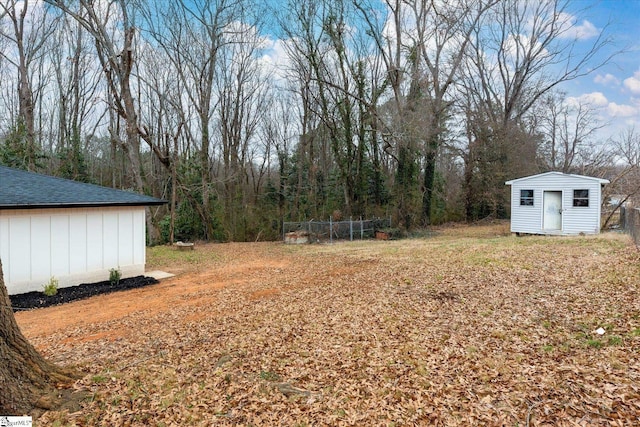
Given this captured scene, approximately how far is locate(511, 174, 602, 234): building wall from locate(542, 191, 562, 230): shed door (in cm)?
13

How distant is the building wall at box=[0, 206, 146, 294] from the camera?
6797mm

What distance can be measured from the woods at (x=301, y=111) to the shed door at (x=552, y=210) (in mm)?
3930

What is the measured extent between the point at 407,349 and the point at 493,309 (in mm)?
1954

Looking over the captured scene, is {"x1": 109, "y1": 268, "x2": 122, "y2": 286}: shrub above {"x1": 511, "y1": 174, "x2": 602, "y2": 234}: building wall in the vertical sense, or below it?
below

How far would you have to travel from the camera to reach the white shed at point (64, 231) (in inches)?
268

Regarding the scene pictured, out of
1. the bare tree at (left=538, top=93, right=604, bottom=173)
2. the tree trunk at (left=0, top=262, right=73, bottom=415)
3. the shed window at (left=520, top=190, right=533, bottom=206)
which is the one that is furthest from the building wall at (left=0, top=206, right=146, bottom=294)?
the bare tree at (left=538, top=93, right=604, bottom=173)

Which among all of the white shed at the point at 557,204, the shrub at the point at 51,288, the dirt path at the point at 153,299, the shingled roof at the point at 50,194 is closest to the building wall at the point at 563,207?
the white shed at the point at 557,204

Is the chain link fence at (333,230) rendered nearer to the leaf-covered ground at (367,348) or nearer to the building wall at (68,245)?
the leaf-covered ground at (367,348)

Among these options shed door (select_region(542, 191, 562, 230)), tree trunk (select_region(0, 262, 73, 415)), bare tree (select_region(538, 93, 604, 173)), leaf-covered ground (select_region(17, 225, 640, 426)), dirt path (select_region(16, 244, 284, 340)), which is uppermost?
bare tree (select_region(538, 93, 604, 173))

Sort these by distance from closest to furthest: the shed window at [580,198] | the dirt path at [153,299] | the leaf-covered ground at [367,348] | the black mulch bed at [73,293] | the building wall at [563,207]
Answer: the leaf-covered ground at [367,348], the dirt path at [153,299], the black mulch bed at [73,293], the building wall at [563,207], the shed window at [580,198]

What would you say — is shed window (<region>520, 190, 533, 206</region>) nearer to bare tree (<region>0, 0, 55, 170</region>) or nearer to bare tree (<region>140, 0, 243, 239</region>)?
bare tree (<region>140, 0, 243, 239</region>)

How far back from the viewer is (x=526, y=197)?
1445cm

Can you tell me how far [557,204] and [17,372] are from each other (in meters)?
16.0

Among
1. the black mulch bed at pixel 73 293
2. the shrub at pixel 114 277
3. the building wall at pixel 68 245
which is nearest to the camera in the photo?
the black mulch bed at pixel 73 293
